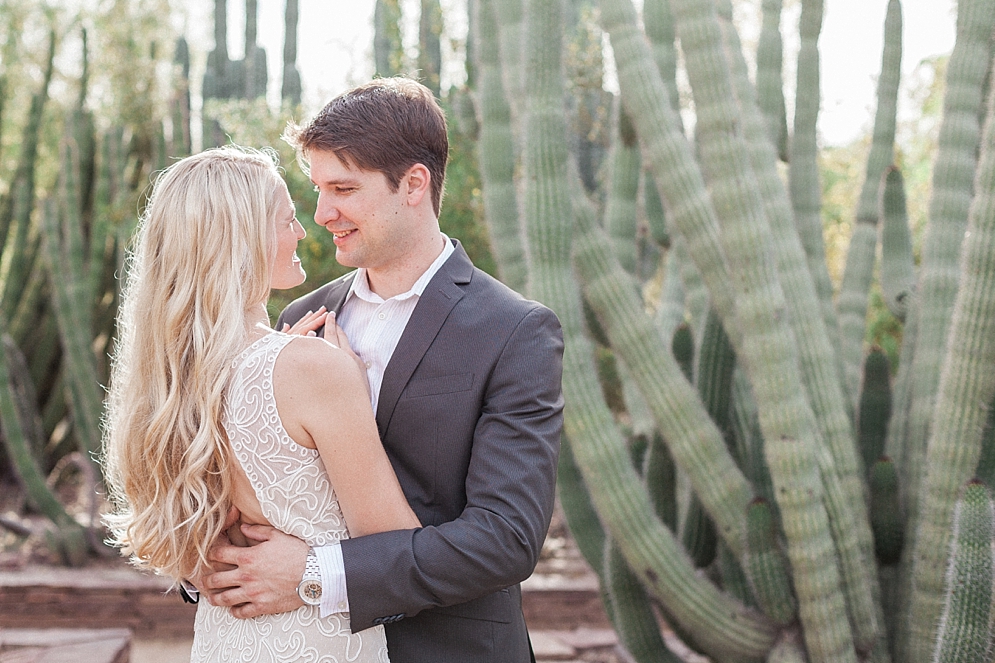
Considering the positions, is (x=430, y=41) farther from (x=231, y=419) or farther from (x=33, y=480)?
(x=231, y=419)

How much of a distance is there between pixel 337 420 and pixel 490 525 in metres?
0.37

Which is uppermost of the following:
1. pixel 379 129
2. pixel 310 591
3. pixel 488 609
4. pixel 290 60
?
pixel 290 60

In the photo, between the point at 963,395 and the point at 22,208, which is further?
the point at 22,208

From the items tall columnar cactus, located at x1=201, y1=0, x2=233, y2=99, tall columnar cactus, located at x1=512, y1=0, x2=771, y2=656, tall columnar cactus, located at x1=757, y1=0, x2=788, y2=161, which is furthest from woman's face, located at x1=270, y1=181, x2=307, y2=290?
tall columnar cactus, located at x1=201, y1=0, x2=233, y2=99

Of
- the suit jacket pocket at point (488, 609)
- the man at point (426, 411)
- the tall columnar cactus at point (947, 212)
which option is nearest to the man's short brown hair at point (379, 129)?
the man at point (426, 411)

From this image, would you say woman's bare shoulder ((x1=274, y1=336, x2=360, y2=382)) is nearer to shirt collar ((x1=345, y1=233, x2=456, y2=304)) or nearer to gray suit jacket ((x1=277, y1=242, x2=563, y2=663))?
gray suit jacket ((x1=277, y1=242, x2=563, y2=663))

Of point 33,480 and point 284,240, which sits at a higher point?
point 284,240

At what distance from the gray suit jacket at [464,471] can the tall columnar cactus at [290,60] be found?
27.1 ft

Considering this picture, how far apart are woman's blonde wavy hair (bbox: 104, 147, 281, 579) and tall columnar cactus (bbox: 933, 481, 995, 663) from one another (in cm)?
234

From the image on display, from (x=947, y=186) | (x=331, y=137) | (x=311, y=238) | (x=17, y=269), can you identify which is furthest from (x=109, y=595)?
(x=947, y=186)

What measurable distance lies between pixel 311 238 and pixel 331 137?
4203mm

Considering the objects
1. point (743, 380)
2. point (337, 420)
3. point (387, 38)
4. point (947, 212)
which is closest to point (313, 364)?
point (337, 420)

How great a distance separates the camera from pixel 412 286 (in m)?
2.19

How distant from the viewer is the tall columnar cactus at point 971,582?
2947 mm
